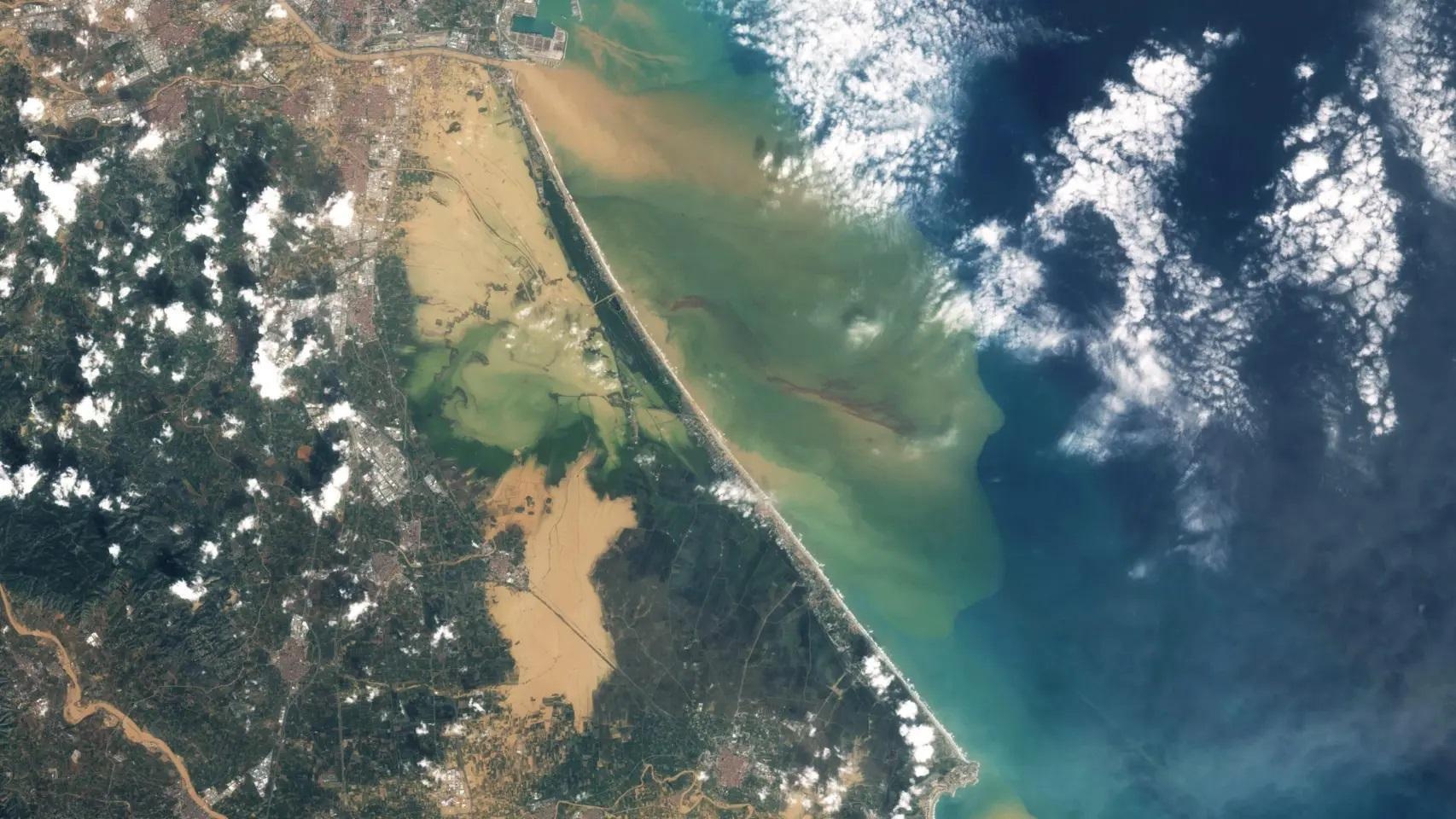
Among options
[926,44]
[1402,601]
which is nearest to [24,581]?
[926,44]

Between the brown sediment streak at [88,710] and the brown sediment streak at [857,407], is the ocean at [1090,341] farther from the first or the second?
the brown sediment streak at [88,710]

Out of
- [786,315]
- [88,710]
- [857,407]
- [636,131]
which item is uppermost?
[636,131]

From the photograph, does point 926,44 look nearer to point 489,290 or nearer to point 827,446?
point 827,446

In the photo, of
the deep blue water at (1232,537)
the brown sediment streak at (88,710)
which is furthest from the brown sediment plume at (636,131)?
the brown sediment streak at (88,710)

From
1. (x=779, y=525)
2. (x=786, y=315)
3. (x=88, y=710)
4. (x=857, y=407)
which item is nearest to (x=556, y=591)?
(x=779, y=525)

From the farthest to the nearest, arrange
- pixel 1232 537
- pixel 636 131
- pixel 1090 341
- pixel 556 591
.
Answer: pixel 636 131, pixel 556 591, pixel 1090 341, pixel 1232 537

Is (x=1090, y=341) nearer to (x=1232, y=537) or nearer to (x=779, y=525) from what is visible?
(x=1232, y=537)

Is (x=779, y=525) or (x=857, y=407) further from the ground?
(x=857, y=407)
